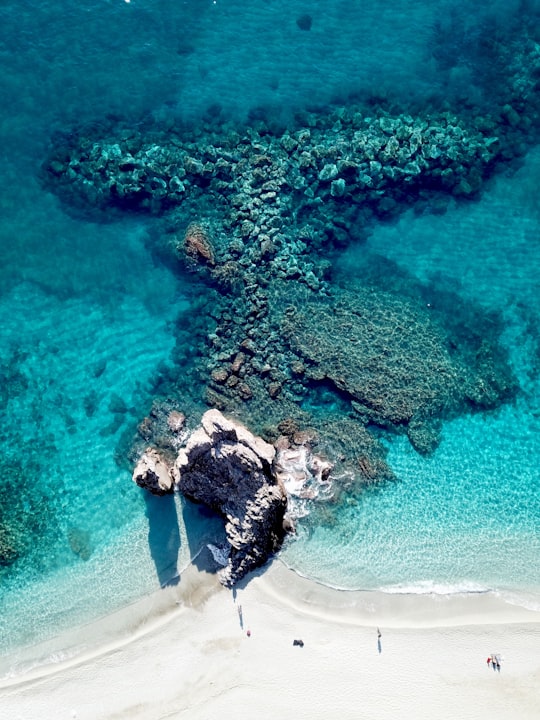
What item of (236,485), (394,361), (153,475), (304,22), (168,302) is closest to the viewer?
(236,485)

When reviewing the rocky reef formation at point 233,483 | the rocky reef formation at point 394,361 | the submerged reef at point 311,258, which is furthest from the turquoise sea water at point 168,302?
the rocky reef formation at point 233,483

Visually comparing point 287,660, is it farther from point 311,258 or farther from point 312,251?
point 312,251

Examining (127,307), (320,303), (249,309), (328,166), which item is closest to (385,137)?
(328,166)

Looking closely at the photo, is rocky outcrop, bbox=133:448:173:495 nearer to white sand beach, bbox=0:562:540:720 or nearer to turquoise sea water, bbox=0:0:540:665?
turquoise sea water, bbox=0:0:540:665

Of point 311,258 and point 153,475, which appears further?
point 311,258

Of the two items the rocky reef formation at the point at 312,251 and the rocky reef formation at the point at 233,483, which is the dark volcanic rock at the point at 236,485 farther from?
the rocky reef formation at the point at 312,251

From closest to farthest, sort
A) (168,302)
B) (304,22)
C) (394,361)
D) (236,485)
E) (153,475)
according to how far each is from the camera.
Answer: (236,485) < (153,475) < (394,361) < (168,302) < (304,22)

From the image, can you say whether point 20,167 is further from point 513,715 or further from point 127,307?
point 513,715

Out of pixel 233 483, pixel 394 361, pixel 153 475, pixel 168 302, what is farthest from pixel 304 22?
pixel 153 475
